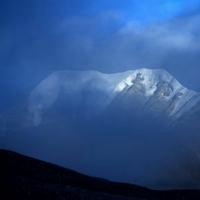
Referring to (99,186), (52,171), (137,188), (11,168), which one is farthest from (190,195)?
(11,168)

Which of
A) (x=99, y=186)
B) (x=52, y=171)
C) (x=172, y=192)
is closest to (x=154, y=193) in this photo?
(x=172, y=192)

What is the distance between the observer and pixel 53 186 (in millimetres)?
42906

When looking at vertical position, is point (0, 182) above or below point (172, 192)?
below

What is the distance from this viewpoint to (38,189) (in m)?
40.7

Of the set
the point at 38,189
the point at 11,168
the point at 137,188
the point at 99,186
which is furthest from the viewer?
the point at 137,188

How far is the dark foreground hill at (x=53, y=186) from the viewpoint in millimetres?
39625

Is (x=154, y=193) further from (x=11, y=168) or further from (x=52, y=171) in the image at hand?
(x=11, y=168)

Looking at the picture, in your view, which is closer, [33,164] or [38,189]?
[38,189]

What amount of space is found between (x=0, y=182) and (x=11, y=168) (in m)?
11.4

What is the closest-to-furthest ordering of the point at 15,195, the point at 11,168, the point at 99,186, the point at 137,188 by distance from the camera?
the point at 15,195 → the point at 11,168 → the point at 99,186 → the point at 137,188

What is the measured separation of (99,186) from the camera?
186 ft

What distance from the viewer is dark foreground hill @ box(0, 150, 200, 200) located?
1560 inches

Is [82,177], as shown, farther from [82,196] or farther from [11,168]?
[82,196]

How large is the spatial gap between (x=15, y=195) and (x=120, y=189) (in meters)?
23.4
